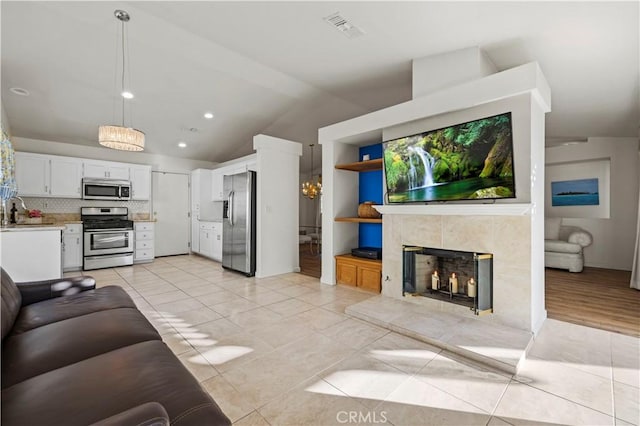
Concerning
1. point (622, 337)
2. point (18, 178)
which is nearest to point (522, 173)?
point (622, 337)

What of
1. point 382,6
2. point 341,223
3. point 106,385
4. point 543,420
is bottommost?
point 543,420

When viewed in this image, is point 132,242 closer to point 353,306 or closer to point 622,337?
point 353,306

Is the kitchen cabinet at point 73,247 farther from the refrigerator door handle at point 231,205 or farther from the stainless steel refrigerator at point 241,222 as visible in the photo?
the refrigerator door handle at point 231,205

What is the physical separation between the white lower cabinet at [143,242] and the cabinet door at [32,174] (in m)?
1.68

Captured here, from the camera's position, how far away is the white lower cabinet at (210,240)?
643 cm

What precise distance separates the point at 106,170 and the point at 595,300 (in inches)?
350

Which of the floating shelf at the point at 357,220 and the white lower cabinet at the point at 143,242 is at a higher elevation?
the floating shelf at the point at 357,220

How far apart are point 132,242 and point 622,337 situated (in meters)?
7.75

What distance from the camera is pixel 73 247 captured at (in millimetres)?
5516

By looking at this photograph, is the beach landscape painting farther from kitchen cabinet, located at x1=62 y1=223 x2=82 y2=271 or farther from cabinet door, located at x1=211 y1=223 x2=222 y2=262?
kitchen cabinet, located at x1=62 y1=223 x2=82 y2=271

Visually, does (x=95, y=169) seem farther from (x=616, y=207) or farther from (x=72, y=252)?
(x=616, y=207)

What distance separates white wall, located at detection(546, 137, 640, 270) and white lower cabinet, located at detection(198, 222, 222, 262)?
26.0 feet

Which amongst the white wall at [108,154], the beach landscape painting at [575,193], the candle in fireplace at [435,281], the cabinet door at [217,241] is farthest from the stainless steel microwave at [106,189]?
the beach landscape painting at [575,193]

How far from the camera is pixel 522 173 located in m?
2.71
